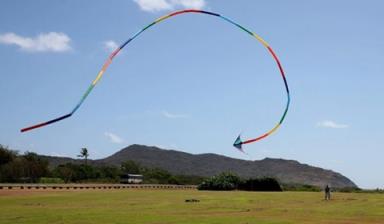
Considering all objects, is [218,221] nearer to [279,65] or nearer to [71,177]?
[279,65]

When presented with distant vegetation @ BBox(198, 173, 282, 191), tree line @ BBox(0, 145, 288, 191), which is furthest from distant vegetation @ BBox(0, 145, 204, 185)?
distant vegetation @ BBox(198, 173, 282, 191)

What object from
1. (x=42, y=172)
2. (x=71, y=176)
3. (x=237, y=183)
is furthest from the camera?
(x=71, y=176)

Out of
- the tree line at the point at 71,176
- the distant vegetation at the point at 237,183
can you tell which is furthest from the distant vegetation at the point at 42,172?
the distant vegetation at the point at 237,183

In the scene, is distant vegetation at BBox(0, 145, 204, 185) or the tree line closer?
the tree line

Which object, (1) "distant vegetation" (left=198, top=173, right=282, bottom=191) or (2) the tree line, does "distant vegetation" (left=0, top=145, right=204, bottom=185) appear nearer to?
(2) the tree line

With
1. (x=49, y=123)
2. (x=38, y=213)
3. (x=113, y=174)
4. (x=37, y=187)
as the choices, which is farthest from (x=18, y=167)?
(x=49, y=123)

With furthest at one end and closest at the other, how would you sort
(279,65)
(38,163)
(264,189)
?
1. (38,163)
2. (264,189)
3. (279,65)

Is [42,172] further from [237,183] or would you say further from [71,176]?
[237,183]

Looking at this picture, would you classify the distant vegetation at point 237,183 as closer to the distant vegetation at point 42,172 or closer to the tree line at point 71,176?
the tree line at point 71,176

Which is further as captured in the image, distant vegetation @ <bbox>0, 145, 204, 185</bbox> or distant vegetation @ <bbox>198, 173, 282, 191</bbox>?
distant vegetation @ <bbox>0, 145, 204, 185</bbox>

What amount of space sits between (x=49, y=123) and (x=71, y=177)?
14866 cm

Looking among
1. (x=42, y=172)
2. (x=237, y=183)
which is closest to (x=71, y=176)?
(x=42, y=172)

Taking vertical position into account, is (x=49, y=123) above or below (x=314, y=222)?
above

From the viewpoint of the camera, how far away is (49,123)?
19.8 m
